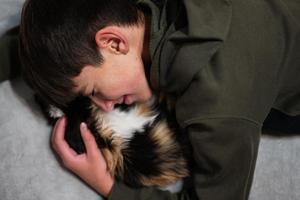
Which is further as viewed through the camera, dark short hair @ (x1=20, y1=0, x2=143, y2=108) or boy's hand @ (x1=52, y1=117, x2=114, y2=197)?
boy's hand @ (x1=52, y1=117, x2=114, y2=197)

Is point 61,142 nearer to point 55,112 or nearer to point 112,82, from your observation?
point 55,112

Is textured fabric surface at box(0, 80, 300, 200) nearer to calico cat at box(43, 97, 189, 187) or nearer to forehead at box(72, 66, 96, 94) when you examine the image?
calico cat at box(43, 97, 189, 187)

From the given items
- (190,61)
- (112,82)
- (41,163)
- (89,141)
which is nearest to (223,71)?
(190,61)

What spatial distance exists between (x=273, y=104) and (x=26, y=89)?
1.84ft

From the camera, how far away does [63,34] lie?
0.85m

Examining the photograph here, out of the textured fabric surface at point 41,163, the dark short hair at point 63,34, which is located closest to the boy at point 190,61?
the dark short hair at point 63,34

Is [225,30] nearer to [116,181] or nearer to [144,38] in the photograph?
[144,38]

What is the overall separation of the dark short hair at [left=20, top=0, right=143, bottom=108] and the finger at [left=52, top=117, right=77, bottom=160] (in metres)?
0.14

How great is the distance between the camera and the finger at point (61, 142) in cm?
99

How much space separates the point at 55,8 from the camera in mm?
849

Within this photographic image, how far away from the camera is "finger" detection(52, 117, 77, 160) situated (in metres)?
0.99

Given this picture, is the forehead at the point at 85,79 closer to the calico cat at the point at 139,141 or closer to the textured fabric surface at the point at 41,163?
the calico cat at the point at 139,141

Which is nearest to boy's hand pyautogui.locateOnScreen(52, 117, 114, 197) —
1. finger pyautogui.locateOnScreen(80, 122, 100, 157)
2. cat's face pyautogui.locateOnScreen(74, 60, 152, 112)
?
finger pyautogui.locateOnScreen(80, 122, 100, 157)

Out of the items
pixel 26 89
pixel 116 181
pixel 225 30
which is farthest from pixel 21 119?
pixel 225 30
